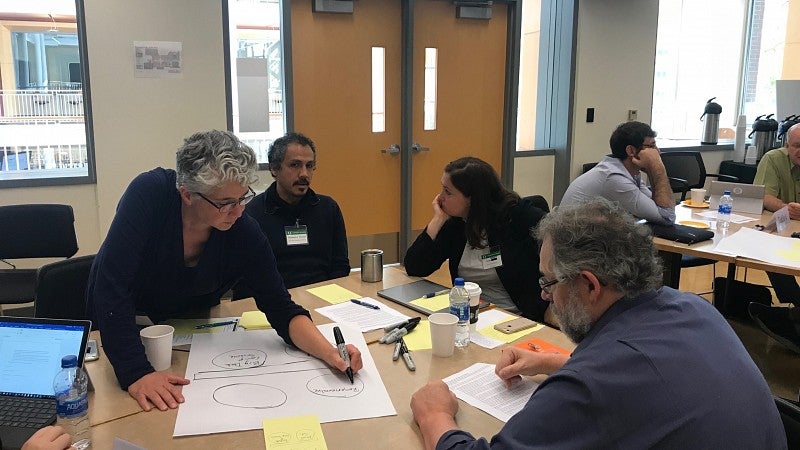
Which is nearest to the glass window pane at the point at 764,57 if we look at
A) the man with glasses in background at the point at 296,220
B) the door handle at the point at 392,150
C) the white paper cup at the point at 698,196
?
the white paper cup at the point at 698,196

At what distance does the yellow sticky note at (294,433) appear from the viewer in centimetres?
130

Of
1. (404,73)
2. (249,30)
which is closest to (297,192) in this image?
(249,30)

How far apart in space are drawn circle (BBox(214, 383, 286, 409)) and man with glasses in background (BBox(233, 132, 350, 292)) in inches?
51.8

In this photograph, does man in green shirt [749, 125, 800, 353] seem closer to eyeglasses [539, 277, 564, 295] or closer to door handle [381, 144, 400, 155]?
eyeglasses [539, 277, 564, 295]

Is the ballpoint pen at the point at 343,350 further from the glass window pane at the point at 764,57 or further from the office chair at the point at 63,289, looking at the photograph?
the glass window pane at the point at 764,57

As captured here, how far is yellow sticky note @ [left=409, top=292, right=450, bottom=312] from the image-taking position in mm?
2152

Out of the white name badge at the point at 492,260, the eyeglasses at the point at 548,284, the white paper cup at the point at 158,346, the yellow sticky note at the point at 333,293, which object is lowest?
the yellow sticky note at the point at 333,293

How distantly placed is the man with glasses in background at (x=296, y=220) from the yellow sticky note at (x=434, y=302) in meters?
0.79

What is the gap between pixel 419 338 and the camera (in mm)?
1892

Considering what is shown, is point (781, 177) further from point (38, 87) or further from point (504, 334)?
point (38, 87)

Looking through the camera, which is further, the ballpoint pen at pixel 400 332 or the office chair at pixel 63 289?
the office chair at pixel 63 289

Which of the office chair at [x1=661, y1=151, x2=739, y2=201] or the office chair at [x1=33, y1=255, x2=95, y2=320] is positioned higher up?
the office chair at [x1=661, y1=151, x2=739, y2=201]

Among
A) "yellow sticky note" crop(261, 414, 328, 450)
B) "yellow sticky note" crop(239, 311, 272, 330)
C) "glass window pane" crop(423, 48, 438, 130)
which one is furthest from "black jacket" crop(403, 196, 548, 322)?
"glass window pane" crop(423, 48, 438, 130)

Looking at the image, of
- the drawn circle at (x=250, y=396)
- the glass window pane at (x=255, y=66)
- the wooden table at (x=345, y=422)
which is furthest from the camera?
the glass window pane at (x=255, y=66)
